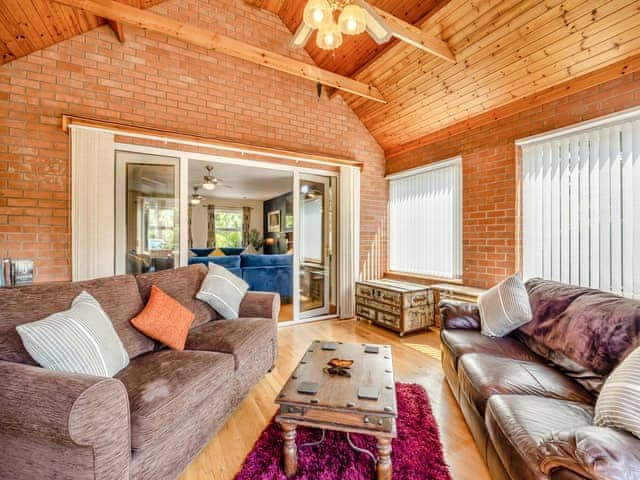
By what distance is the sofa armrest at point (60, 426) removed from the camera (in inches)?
41.9

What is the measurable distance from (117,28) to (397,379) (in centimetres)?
433

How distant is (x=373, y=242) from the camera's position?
195 inches

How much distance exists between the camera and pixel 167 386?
148cm

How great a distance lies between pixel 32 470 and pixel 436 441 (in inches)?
74.4

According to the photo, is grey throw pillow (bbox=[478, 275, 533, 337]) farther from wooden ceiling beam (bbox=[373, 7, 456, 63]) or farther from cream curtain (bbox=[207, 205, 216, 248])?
cream curtain (bbox=[207, 205, 216, 248])

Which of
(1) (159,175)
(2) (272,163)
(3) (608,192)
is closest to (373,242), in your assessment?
(2) (272,163)

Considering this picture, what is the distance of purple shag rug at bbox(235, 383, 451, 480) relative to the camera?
1511mm

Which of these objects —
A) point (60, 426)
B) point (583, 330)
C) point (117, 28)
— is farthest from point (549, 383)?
point (117, 28)

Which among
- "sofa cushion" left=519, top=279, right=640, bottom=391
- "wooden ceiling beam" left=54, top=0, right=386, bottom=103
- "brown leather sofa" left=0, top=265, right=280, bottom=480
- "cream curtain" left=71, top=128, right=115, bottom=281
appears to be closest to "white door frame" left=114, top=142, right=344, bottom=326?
"cream curtain" left=71, top=128, right=115, bottom=281

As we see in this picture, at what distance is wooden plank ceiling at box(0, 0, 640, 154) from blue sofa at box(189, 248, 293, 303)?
292cm

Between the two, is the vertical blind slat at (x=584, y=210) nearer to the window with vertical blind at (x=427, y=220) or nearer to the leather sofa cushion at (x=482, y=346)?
the leather sofa cushion at (x=482, y=346)

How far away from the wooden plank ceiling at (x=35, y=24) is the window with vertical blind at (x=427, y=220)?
13.0 feet

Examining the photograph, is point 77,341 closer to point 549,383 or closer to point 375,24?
point 549,383

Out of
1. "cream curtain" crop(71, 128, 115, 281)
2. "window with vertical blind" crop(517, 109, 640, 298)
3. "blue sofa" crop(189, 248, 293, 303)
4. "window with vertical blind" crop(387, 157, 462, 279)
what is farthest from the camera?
"blue sofa" crop(189, 248, 293, 303)
